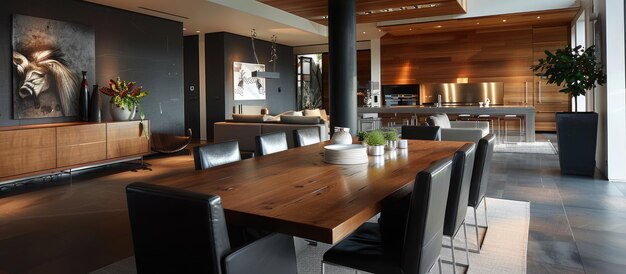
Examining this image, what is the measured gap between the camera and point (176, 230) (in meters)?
1.41

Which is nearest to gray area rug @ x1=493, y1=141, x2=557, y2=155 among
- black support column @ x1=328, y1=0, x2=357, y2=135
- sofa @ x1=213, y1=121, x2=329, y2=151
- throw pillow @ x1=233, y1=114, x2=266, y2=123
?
sofa @ x1=213, y1=121, x2=329, y2=151

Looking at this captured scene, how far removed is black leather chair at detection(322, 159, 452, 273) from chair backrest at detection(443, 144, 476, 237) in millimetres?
290

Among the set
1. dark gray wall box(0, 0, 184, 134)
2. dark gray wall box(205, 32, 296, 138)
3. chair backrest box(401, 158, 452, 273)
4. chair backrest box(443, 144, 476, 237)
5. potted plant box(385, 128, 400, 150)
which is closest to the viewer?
chair backrest box(401, 158, 452, 273)

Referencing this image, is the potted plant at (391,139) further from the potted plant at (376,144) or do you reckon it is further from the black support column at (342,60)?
the black support column at (342,60)

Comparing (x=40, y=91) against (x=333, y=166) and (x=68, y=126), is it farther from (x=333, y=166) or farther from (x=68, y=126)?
(x=333, y=166)

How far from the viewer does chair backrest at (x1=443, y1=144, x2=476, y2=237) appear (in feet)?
7.06

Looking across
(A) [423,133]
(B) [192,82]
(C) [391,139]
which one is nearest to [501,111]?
(A) [423,133]

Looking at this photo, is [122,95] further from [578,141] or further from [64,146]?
[578,141]

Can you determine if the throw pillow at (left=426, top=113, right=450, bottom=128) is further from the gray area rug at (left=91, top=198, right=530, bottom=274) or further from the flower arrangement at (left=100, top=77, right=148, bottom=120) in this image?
the flower arrangement at (left=100, top=77, right=148, bottom=120)

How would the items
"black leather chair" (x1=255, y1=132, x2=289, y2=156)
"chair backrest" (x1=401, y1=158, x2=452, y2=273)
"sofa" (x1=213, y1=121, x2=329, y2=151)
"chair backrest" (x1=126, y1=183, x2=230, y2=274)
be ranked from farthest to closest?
1. "sofa" (x1=213, y1=121, x2=329, y2=151)
2. "black leather chair" (x1=255, y1=132, x2=289, y2=156)
3. "chair backrest" (x1=401, y1=158, x2=452, y2=273)
4. "chair backrest" (x1=126, y1=183, x2=230, y2=274)

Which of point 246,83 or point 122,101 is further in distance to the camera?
point 246,83

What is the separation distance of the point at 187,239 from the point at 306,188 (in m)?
0.66

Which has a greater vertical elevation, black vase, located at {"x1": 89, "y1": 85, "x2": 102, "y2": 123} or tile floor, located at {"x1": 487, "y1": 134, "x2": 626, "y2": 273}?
black vase, located at {"x1": 89, "y1": 85, "x2": 102, "y2": 123}

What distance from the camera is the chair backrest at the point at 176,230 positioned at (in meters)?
1.33
